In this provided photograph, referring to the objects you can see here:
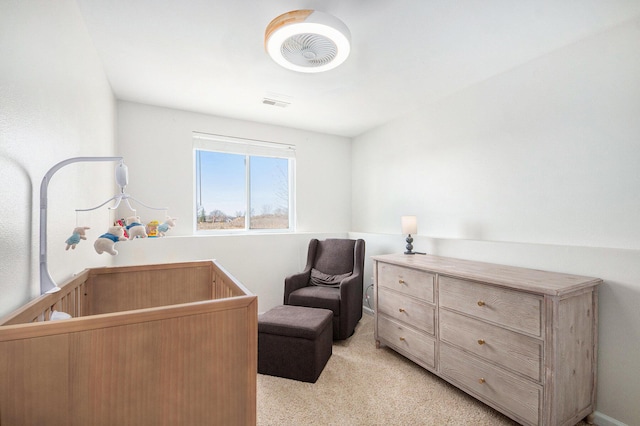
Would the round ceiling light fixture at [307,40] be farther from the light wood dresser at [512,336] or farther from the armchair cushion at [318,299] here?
the armchair cushion at [318,299]

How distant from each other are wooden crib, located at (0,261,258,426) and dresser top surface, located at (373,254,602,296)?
59.1 inches

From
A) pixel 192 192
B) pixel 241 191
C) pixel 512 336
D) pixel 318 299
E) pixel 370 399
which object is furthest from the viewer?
pixel 241 191

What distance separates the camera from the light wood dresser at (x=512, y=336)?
5.08ft

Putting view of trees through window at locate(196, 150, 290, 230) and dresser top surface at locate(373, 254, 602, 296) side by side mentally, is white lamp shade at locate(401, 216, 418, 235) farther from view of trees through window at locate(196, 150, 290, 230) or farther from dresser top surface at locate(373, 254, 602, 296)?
view of trees through window at locate(196, 150, 290, 230)

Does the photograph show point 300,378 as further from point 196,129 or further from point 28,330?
point 196,129

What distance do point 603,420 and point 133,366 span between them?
253 centimetres

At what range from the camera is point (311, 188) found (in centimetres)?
409

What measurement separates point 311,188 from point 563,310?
3028mm

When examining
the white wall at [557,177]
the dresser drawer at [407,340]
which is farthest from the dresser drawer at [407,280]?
the white wall at [557,177]

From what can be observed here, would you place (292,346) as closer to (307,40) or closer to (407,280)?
(407,280)

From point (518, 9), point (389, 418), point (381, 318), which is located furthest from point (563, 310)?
point (518, 9)

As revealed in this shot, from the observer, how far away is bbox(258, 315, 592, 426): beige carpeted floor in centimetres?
178

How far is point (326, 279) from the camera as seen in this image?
3240 mm

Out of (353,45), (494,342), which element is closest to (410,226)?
(494,342)
